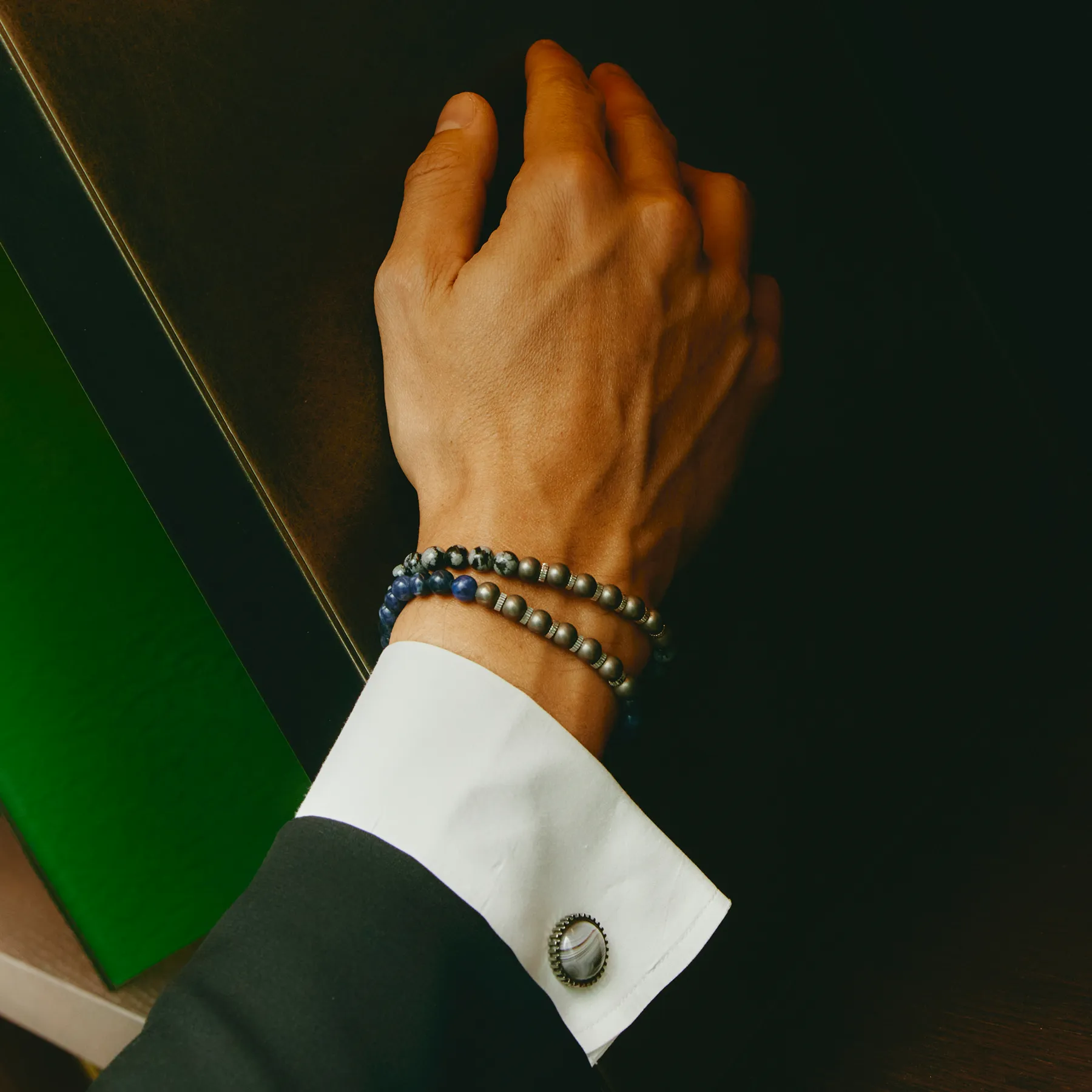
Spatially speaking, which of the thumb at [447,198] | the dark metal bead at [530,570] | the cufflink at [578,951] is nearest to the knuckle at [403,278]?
the thumb at [447,198]

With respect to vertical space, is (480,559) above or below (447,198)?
below

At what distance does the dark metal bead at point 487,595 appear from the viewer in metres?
0.32

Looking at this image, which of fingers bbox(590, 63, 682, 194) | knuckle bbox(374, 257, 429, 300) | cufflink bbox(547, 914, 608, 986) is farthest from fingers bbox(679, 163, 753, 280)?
cufflink bbox(547, 914, 608, 986)

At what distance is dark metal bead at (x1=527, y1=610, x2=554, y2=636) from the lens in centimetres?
32

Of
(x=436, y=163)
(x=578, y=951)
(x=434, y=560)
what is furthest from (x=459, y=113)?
(x=578, y=951)

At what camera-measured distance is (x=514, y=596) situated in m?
0.32

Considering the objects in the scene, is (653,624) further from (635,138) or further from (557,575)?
(635,138)

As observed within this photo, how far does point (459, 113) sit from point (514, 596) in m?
0.19

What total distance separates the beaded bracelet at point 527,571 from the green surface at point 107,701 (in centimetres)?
24

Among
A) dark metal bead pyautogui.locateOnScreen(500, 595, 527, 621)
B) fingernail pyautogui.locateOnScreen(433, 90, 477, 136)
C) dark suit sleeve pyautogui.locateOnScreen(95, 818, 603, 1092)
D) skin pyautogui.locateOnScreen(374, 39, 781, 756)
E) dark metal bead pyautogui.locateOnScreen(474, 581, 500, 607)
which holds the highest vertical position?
fingernail pyautogui.locateOnScreen(433, 90, 477, 136)

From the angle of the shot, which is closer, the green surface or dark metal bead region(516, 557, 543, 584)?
dark metal bead region(516, 557, 543, 584)

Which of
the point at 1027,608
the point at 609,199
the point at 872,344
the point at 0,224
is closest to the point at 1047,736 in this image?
the point at 1027,608

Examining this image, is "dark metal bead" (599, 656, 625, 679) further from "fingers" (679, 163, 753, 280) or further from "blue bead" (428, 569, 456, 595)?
"fingers" (679, 163, 753, 280)

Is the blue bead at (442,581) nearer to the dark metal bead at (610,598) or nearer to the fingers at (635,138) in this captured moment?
the dark metal bead at (610,598)
